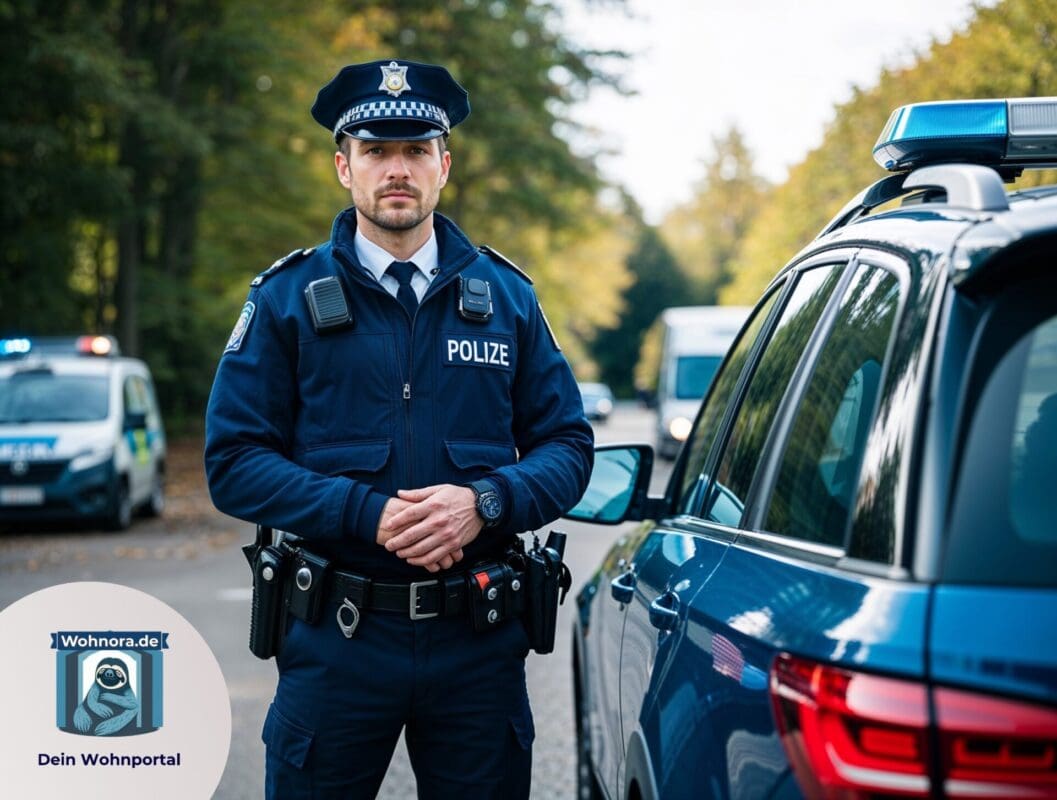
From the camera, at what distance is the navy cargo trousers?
2.71 metres

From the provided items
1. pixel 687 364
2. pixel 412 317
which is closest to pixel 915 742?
pixel 412 317

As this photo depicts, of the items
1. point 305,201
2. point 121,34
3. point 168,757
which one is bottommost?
point 168,757

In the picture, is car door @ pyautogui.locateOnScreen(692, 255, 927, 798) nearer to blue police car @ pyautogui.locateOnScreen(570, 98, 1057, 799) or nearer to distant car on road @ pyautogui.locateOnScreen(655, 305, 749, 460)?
blue police car @ pyautogui.locateOnScreen(570, 98, 1057, 799)

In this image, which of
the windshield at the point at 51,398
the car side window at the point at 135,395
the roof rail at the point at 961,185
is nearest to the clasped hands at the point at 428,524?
the roof rail at the point at 961,185

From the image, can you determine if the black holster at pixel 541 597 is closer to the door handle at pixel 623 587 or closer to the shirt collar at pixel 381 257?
the door handle at pixel 623 587

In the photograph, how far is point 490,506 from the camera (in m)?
2.77

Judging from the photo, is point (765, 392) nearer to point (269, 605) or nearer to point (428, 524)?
point (428, 524)

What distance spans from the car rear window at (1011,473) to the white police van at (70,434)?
1266 cm

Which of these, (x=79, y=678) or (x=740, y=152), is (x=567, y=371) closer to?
(x=79, y=678)

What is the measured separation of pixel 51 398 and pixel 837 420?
1314 centimetres

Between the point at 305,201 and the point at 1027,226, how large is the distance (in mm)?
25791

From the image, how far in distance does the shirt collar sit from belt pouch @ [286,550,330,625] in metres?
0.63

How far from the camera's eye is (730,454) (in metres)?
2.77


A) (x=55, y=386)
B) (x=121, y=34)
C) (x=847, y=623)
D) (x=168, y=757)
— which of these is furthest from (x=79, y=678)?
(x=121, y=34)
